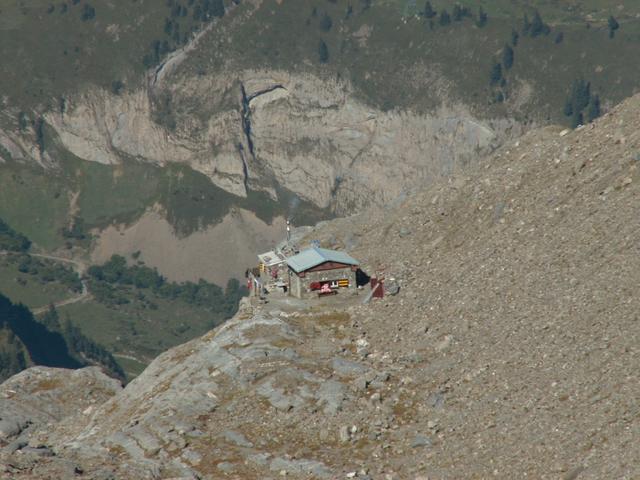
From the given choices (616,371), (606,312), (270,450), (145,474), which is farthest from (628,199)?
(145,474)

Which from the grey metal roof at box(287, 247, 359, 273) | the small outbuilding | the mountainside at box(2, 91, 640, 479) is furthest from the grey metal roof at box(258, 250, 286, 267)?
the small outbuilding

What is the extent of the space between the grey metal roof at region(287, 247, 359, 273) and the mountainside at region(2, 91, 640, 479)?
2852 mm

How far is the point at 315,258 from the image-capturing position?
478ft

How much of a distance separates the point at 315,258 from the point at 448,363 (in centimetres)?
2744

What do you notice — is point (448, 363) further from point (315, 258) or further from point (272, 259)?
point (272, 259)

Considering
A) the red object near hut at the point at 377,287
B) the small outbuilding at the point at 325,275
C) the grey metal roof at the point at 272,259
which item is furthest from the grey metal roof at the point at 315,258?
the grey metal roof at the point at 272,259

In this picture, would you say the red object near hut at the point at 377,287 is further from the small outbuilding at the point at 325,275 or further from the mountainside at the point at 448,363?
the small outbuilding at the point at 325,275

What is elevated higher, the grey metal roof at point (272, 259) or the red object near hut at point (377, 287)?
the grey metal roof at point (272, 259)

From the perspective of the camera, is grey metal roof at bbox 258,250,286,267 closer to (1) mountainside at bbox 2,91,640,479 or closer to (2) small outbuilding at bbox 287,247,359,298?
(1) mountainside at bbox 2,91,640,479

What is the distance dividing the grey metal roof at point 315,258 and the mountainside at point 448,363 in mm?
2852

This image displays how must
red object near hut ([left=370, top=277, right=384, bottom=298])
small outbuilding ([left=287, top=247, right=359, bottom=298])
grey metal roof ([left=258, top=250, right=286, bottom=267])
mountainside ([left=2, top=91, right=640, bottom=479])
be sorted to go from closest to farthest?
1. mountainside ([left=2, top=91, right=640, bottom=479])
2. red object near hut ([left=370, top=277, right=384, bottom=298])
3. small outbuilding ([left=287, top=247, right=359, bottom=298])
4. grey metal roof ([left=258, top=250, right=286, bottom=267])

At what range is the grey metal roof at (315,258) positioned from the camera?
144 metres

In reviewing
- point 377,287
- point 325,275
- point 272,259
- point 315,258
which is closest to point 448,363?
point 377,287

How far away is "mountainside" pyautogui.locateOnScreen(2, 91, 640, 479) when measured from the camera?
107 m
